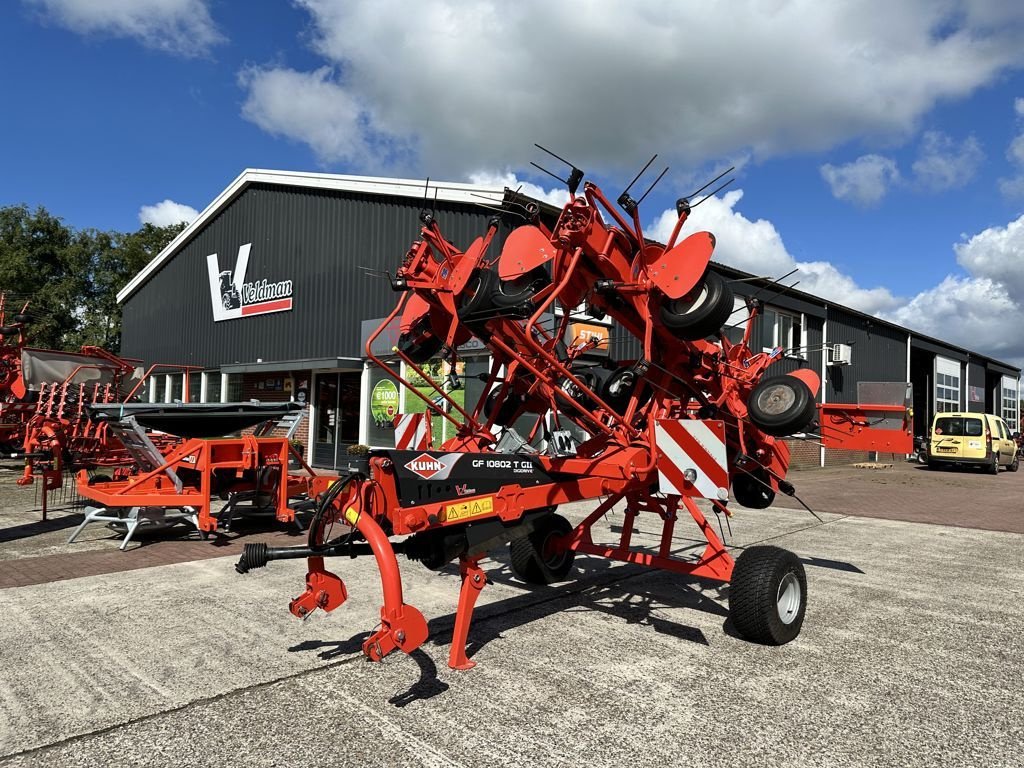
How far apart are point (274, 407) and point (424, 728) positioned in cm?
591

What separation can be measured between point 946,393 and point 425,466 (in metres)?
37.6

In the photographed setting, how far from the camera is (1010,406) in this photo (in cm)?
4559

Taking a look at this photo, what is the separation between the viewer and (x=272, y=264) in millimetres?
19062

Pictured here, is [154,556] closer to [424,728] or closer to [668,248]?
[424,728]

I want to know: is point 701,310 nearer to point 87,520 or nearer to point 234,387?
point 87,520

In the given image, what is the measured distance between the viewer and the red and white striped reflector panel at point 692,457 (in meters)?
4.61

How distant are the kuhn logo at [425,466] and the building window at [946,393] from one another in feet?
118

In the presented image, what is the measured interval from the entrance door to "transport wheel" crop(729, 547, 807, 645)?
43.0 feet

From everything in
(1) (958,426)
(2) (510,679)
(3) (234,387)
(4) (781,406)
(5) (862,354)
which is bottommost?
(2) (510,679)

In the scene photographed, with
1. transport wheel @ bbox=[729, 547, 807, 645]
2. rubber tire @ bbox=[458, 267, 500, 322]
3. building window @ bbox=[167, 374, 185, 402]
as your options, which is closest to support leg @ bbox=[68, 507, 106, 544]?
rubber tire @ bbox=[458, 267, 500, 322]

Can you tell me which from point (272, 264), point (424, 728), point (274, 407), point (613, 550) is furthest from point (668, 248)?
point (272, 264)

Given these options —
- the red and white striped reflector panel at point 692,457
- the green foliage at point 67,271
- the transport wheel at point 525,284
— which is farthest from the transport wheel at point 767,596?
the green foliage at point 67,271

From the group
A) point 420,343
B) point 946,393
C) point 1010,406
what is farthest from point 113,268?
point 1010,406

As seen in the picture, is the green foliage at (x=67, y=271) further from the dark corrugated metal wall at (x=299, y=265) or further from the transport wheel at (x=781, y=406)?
the transport wheel at (x=781, y=406)
